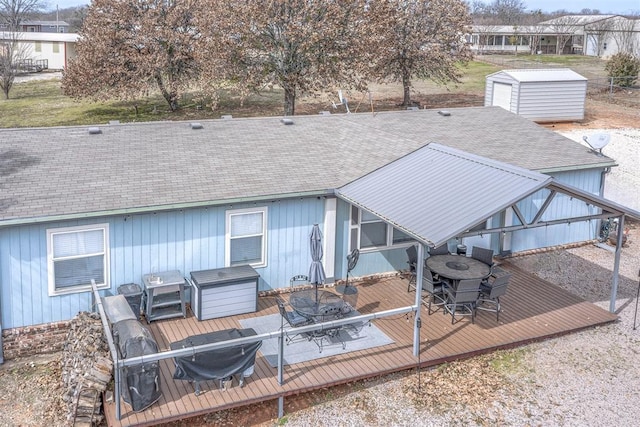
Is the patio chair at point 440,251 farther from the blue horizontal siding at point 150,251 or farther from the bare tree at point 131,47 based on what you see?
the bare tree at point 131,47

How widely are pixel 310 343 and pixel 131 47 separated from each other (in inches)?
942

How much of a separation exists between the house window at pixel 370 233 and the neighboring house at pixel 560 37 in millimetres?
54244

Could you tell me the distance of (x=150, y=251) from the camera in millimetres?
11914

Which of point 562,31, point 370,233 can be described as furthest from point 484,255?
point 562,31

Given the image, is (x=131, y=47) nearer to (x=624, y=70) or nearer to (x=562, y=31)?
(x=624, y=70)

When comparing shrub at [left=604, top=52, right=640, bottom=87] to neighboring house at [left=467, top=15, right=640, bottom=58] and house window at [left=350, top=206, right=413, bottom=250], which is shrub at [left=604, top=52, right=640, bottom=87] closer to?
neighboring house at [left=467, top=15, right=640, bottom=58]

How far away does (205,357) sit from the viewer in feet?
30.1

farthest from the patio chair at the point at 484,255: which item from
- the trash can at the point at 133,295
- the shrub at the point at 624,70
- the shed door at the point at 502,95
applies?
the shrub at the point at 624,70

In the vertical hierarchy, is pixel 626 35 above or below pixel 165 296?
above

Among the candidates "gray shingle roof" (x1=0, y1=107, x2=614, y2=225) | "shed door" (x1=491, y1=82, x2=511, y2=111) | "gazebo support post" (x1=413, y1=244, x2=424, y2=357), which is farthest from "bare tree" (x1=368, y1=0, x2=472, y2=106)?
"gazebo support post" (x1=413, y1=244, x2=424, y2=357)

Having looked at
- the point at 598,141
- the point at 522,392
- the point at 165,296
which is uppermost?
the point at 598,141

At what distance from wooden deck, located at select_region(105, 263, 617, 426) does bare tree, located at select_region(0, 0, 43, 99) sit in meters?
33.1

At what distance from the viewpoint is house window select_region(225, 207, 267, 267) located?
12.5 meters

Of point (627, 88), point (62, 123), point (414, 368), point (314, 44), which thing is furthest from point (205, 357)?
point (627, 88)
